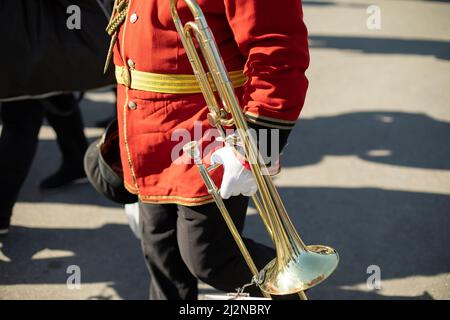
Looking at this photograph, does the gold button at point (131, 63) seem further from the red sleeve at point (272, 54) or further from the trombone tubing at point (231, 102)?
the red sleeve at point (272, 54)

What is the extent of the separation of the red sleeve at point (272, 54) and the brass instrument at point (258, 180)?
0.27 ft

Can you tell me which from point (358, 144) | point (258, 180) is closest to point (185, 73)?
point (258, 180)

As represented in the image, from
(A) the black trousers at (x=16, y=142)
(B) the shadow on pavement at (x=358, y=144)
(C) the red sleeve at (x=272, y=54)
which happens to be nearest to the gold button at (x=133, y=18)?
(C) the red sleeve at (x=272, y=54)

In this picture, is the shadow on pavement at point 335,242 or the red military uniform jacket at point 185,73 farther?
the shadow on pavement at point 335,242

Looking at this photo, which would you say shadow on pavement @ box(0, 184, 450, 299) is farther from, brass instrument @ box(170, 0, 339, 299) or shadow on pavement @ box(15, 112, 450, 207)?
brass instrument @ box(170, 0, 339, 299)

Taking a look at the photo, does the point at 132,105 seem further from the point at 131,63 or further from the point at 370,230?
the point at 370,230

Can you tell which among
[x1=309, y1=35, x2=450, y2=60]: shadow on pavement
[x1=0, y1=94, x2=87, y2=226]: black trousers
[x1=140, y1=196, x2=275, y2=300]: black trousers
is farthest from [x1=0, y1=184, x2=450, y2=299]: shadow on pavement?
[x1=309, y1=35, x2=450, y2=60]: shadow on pavement

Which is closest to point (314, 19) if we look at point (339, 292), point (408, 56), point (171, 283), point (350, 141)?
point (408, 56)

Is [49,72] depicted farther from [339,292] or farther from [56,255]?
[339,292]

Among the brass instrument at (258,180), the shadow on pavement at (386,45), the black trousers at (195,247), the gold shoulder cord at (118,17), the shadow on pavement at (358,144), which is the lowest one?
the shadow on pavement at (358,144)

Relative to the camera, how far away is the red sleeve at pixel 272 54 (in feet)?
5.11

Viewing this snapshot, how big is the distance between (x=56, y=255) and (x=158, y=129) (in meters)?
1.33

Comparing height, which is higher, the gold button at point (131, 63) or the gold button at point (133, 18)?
the gold button at point (133, 18)

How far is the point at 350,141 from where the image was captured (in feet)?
12.9
